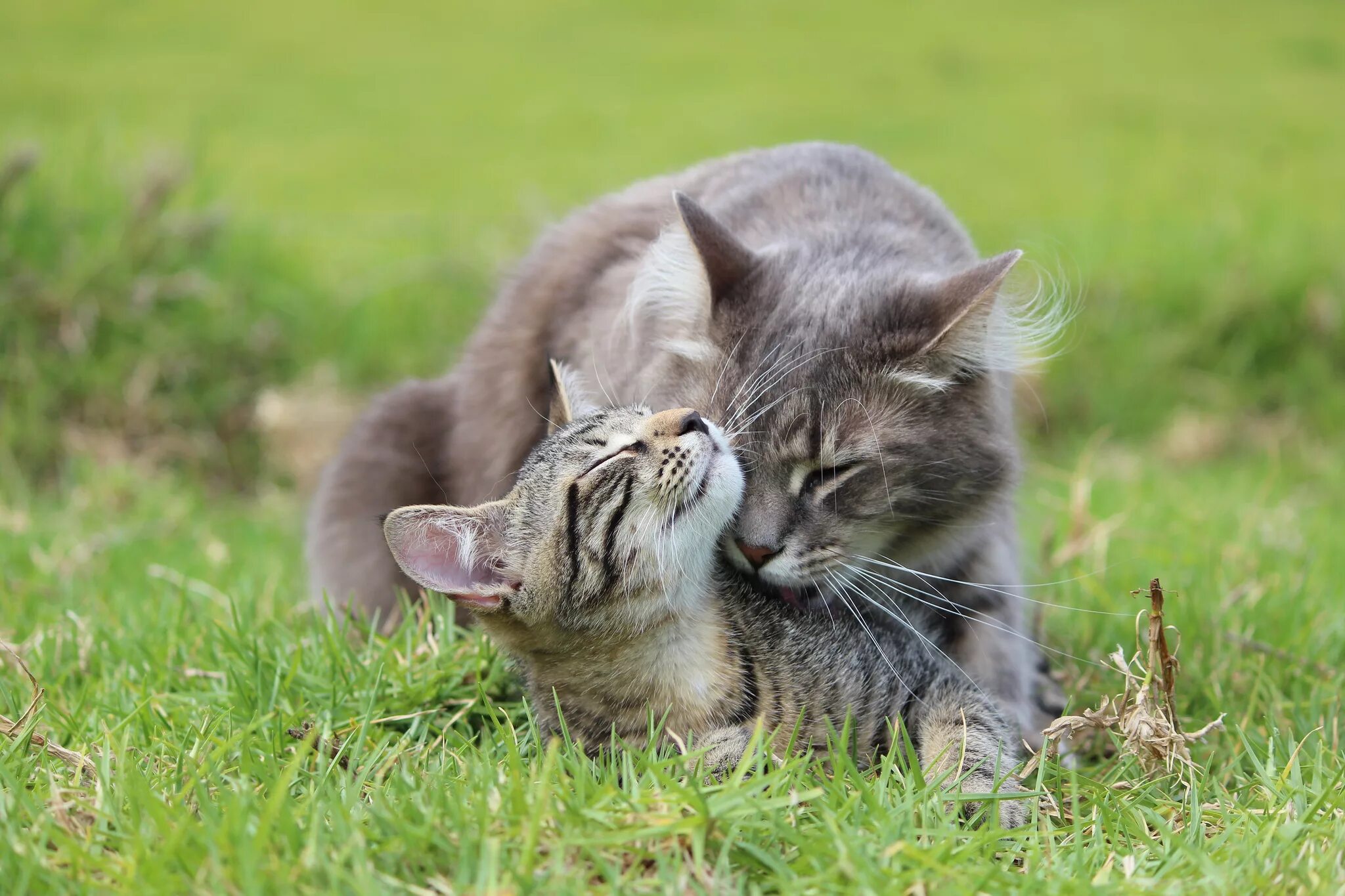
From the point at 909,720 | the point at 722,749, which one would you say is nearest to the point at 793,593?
the point at 909,720

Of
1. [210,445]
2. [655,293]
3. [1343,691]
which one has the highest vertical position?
[655,293]

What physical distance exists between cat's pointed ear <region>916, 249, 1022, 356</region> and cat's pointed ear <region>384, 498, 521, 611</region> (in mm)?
1272

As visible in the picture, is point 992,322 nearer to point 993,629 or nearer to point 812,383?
point 812,383

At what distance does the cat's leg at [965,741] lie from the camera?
256 cm

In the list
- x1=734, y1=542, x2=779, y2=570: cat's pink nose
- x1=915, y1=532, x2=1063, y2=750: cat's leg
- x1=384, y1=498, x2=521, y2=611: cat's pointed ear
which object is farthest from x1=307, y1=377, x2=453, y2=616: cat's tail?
x1=915, y1=532, x2=1063, y2=750: cat's leg

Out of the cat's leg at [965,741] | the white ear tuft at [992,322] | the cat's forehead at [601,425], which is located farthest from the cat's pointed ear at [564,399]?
the cat's leg at [965,741]

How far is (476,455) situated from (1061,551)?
7.24 feet

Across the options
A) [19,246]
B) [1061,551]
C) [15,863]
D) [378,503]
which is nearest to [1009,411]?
[1061,551]

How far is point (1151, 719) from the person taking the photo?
2.67 metres

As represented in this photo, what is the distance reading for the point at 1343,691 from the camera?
3410 mm

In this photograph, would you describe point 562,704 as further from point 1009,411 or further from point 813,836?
point 1009,411

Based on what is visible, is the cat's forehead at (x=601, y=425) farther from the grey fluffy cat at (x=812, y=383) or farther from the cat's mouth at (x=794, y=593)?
the cat's mouth at (x=794, y=593)

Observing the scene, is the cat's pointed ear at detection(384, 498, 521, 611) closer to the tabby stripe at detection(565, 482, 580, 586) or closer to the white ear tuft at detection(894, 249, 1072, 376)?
the tabby stripe at detection(565, 482, 580, 586)

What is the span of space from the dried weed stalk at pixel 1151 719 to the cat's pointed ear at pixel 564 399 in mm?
1566
